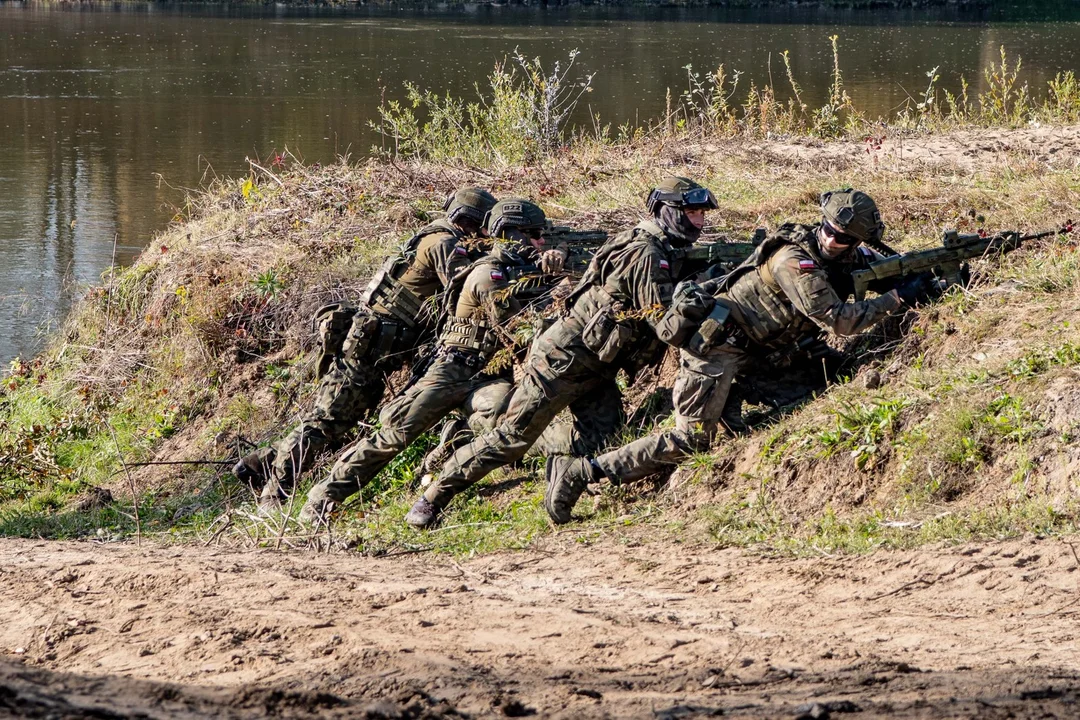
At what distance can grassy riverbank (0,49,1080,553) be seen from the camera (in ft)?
18.3

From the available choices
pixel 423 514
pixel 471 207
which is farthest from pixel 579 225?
pixel 423 514

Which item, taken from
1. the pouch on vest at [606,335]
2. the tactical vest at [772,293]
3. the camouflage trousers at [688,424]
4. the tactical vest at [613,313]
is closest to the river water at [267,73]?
the tactical vest at [613,313]

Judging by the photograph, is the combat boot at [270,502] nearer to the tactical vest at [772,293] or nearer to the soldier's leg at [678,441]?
the soldier's leg at [678,441]

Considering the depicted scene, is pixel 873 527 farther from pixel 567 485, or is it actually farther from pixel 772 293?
pixel 567 485

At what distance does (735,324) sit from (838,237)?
0.68 m

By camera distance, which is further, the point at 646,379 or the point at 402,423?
the point at 646,379

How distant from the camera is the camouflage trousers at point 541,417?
6.81 meters

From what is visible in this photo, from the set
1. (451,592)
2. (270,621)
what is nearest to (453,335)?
(451,592)

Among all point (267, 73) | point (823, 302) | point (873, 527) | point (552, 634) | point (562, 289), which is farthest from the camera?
point (267, 73)

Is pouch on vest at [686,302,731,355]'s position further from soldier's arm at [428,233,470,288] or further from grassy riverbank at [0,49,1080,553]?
soldier's arm at [428,233,470,288]

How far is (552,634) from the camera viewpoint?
178 inches

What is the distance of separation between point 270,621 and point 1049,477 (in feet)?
10.7

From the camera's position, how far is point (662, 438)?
6352 millimetres

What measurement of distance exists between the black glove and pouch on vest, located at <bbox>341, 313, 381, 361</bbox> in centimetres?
327
